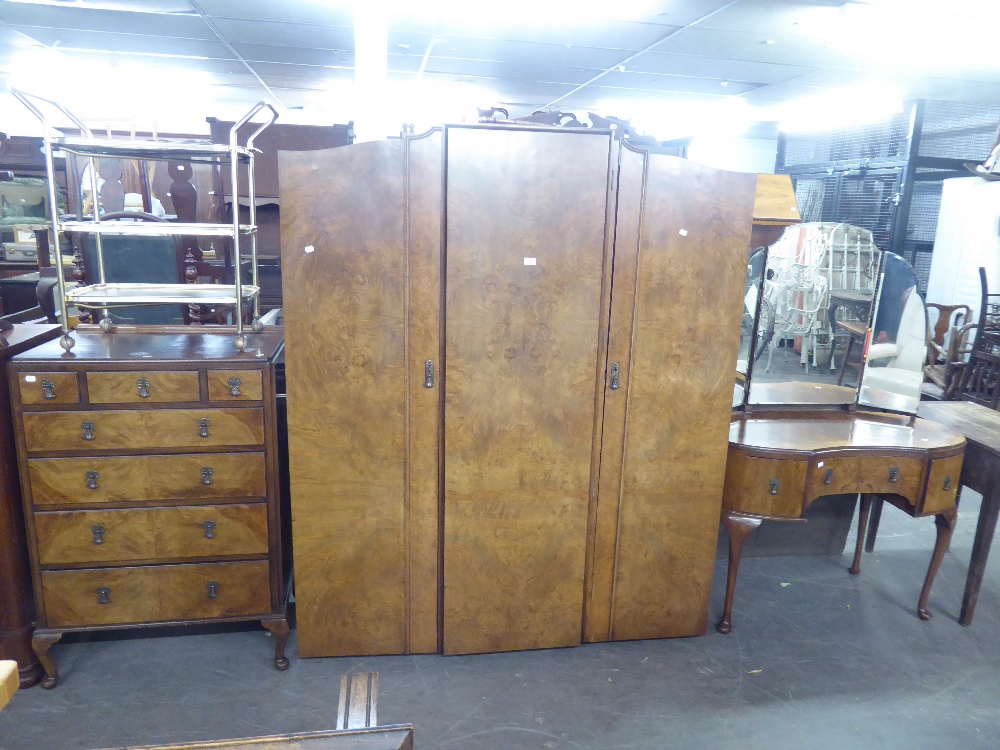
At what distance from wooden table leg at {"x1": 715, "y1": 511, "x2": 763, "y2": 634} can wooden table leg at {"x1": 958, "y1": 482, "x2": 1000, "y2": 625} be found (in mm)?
934

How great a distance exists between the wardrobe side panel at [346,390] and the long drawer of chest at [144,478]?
187 millimetres

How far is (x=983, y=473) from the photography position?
283 centimetres

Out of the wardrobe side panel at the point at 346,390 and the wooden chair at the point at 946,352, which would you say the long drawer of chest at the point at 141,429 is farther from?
the wooden chair at the point at 946,352

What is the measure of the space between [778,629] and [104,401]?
8.60ft

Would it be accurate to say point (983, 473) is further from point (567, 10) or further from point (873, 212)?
point (873, 212)

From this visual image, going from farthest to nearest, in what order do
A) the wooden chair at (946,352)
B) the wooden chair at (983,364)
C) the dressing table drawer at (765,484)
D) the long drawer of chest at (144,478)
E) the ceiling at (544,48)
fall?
the wooden chair at (946,352), the wooden chair at (983,364), the ceiling at (544,48), the dressing table drawer at (765,484), the long drawer of chest at (144,478)

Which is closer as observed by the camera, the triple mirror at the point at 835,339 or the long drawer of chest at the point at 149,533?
the long drawer of chest at the point at 149,533

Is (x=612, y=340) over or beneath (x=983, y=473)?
over

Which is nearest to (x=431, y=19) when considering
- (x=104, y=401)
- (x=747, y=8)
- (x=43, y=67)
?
(x=747, y=8)

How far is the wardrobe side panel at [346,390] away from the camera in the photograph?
219 cm

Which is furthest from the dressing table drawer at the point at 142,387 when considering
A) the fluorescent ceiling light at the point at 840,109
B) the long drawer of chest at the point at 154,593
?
the fluorescent ceiling light at the point at 840,109

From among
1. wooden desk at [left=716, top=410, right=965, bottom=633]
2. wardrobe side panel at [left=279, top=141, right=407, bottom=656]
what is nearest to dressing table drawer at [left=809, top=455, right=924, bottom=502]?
wooden desk at [left=716, top=410, right=965, bottom=633]

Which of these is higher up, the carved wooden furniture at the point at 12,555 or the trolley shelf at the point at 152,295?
the trolley shelf at the point at 152,295

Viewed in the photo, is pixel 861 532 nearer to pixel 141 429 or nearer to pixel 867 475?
pixel 867 475
